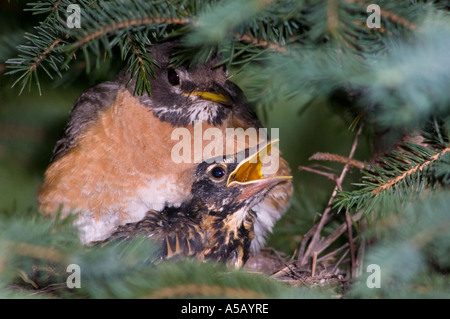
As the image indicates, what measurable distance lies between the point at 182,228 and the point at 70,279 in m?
0.71

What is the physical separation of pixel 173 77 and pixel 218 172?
0.46 metres

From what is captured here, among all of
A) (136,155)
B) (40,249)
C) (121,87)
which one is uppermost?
(121,87)

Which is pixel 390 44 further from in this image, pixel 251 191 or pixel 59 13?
pixel 59 13

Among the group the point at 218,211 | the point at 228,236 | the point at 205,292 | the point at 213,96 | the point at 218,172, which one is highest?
the point at 213,96

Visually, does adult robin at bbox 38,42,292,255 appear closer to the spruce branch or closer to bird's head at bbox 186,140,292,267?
bird's head at bbox 186,140,292,267

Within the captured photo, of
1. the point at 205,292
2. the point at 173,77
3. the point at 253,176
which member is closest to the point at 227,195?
the point at 253,176

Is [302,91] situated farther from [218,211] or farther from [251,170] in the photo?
[251,170]

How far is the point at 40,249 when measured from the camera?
1060 millimetres

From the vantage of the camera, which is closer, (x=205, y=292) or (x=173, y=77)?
(x=205, y=292)

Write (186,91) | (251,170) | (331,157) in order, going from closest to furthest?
(331,157) → (186,91) → (251,170)

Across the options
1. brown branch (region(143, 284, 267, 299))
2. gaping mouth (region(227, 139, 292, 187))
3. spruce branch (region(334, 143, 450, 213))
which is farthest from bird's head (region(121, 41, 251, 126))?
brown branch (region(143, 284, 267, 299))

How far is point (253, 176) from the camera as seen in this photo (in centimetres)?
222

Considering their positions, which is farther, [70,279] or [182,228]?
[182,228]

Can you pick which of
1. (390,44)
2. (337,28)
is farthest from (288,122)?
(337,28)
